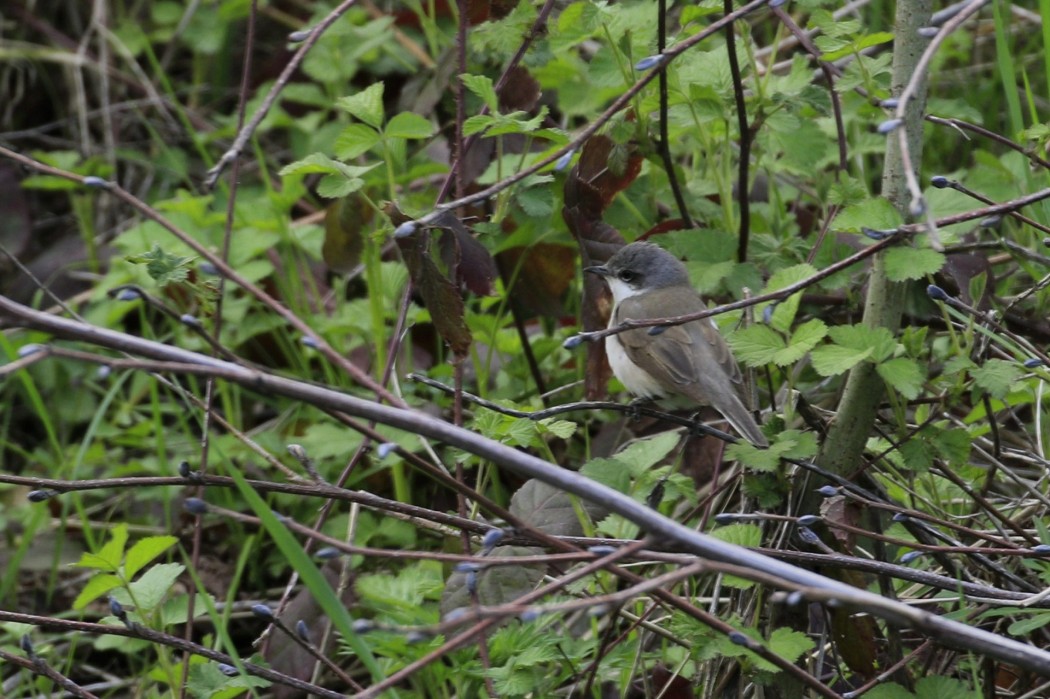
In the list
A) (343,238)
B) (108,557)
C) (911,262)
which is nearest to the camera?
(911,262)

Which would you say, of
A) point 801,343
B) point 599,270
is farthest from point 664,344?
point 801,343

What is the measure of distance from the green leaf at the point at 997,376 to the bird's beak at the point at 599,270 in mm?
1301

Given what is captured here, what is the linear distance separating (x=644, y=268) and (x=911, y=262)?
5.21ft

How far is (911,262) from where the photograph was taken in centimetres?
277

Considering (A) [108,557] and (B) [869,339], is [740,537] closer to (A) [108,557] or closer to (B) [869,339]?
(B) [869,339]

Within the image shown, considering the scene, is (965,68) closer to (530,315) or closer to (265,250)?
(530,315)

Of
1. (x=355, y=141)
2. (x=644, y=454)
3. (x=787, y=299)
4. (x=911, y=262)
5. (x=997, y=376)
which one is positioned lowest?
(x=644, y=454)

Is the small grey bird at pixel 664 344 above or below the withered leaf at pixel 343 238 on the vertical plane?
below

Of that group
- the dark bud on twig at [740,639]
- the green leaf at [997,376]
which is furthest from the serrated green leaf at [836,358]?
the dark bud on twig at [740,639]

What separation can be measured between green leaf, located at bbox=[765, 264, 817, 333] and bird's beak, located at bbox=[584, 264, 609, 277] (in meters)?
0.75

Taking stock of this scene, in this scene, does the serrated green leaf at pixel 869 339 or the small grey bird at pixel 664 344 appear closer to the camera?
the serrated green leaf at pixel 869 339

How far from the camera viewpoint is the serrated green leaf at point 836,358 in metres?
2.81

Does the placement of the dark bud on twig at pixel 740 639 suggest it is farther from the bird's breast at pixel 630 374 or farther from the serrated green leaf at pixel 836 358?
the bird's breast at pixel 630 374

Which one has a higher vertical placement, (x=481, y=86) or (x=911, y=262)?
(x=481, y=86)
